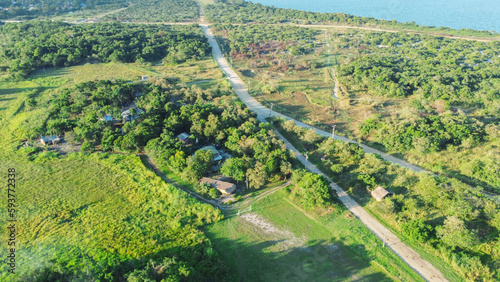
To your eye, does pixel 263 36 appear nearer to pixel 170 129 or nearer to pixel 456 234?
pixel 170 129

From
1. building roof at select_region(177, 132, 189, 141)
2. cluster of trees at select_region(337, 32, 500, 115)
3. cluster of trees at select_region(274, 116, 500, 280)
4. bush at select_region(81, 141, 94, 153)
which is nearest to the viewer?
cluster of trees at select_region(274, 116, 500, 280)

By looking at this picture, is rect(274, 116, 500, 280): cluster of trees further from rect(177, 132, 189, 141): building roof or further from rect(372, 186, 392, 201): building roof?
rect(177, 132, 189, 141): building roof

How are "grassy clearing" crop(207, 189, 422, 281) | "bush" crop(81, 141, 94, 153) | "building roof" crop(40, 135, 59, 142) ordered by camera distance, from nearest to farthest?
"grassy clearing" crop(207, 189, 422, 281) < "bush" crop(81, 141, 94, 153) < "building roof" crop(40, 135, 59, 142)

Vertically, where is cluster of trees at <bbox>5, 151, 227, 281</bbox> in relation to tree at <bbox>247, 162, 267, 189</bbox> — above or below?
below

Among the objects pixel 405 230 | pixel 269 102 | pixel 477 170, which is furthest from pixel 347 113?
pixel 405 230

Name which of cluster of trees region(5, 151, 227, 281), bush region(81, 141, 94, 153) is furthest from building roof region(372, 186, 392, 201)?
bush region(81, 141, 94, 153)

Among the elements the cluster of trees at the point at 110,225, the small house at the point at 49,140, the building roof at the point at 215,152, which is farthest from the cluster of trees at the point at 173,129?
the cluster of trees at the point at 110,225
